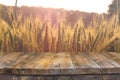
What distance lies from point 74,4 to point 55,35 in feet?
1.46

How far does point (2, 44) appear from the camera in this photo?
3439mm

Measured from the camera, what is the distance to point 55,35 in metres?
3.46

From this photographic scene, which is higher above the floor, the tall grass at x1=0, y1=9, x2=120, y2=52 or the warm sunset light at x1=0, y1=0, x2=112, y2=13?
the warm sunset light at x1=0, y1=0, x2=112, y2=13

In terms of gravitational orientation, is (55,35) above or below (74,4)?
below

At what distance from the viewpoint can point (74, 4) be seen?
3.50 meters

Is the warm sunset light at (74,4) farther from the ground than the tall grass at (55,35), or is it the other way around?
the warm sunset light at (74,4)

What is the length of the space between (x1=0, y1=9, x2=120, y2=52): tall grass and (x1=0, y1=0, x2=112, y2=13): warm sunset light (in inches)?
5.1

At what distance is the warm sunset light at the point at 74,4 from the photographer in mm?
3471

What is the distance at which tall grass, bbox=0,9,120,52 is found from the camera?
3424 mm

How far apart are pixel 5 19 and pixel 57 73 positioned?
1.44 metres

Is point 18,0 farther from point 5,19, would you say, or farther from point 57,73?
point 57,73

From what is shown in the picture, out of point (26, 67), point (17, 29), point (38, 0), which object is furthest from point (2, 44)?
point (26, 67)

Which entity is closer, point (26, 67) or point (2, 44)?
point (26, 67)

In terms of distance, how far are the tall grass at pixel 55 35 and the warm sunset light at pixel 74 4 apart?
0.13 m
